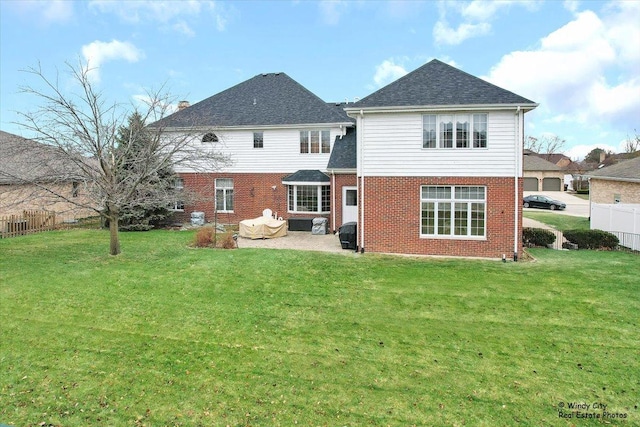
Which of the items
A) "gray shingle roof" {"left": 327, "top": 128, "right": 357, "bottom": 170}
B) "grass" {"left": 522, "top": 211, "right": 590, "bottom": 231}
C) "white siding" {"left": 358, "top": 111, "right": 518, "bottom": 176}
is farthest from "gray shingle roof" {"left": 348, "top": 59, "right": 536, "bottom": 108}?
"grass" {"left": 522, "top": 211, "right": 590, "bottom": 231}

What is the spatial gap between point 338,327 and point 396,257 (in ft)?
20.2

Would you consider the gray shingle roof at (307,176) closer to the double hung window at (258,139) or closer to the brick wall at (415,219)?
the double hung window at (258,139)

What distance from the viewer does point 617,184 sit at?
80.3 feet

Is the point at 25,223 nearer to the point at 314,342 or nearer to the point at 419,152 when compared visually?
the point at 314,342

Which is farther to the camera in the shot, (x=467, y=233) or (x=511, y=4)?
(x=511, y=4)

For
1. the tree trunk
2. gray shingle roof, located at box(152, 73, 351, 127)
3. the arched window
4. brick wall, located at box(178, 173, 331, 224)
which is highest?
gray shingle roof, located at box(152, 73, 351, 127)

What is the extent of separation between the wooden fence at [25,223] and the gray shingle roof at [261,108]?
25.1 feet

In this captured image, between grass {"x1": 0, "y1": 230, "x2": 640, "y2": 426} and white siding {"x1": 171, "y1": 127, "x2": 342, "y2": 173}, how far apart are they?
31.0 ft

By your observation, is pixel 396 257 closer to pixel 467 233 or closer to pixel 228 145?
pixel 467 233

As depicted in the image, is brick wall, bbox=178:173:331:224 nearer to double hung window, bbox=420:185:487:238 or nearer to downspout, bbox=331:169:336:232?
downspout, bbox=331:169:336:232

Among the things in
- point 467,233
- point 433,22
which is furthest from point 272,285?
point 433,22

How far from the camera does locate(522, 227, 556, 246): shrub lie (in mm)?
15894

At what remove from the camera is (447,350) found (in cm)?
714

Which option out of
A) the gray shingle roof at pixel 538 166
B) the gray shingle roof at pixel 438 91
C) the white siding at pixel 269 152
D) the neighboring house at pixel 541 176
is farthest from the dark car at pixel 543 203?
the gray shingle roof at pixel 438 91
